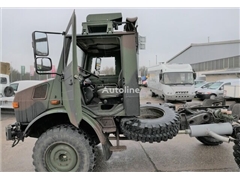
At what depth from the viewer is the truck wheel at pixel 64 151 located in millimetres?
2918

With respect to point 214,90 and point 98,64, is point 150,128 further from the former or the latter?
point 214,90

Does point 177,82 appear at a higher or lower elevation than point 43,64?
lower

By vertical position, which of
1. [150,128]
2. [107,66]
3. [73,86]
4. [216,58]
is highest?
[216,58]

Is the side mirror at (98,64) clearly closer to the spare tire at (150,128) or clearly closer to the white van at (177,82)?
the spare tire at (150,128)

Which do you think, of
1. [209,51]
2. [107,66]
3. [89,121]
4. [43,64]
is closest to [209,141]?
[107,66]

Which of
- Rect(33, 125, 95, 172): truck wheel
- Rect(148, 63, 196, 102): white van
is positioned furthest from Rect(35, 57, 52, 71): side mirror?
Rect(148, 63, 196, 102): white van

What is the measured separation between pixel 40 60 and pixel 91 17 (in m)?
1.09

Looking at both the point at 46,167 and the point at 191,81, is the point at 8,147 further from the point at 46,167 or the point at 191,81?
the point at 191,81

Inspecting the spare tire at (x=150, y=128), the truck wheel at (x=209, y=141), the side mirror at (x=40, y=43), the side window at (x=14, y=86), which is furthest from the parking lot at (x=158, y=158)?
the side window at (x=14, y=86)

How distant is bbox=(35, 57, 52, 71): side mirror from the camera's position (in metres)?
2.74

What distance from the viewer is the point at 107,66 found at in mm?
3768

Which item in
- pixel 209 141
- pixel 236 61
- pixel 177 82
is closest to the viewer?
pixel 209 141

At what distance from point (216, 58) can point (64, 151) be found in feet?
114

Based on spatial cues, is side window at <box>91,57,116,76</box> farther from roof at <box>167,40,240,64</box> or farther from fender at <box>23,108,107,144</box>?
roof at <box>167,40,240,64</box>
